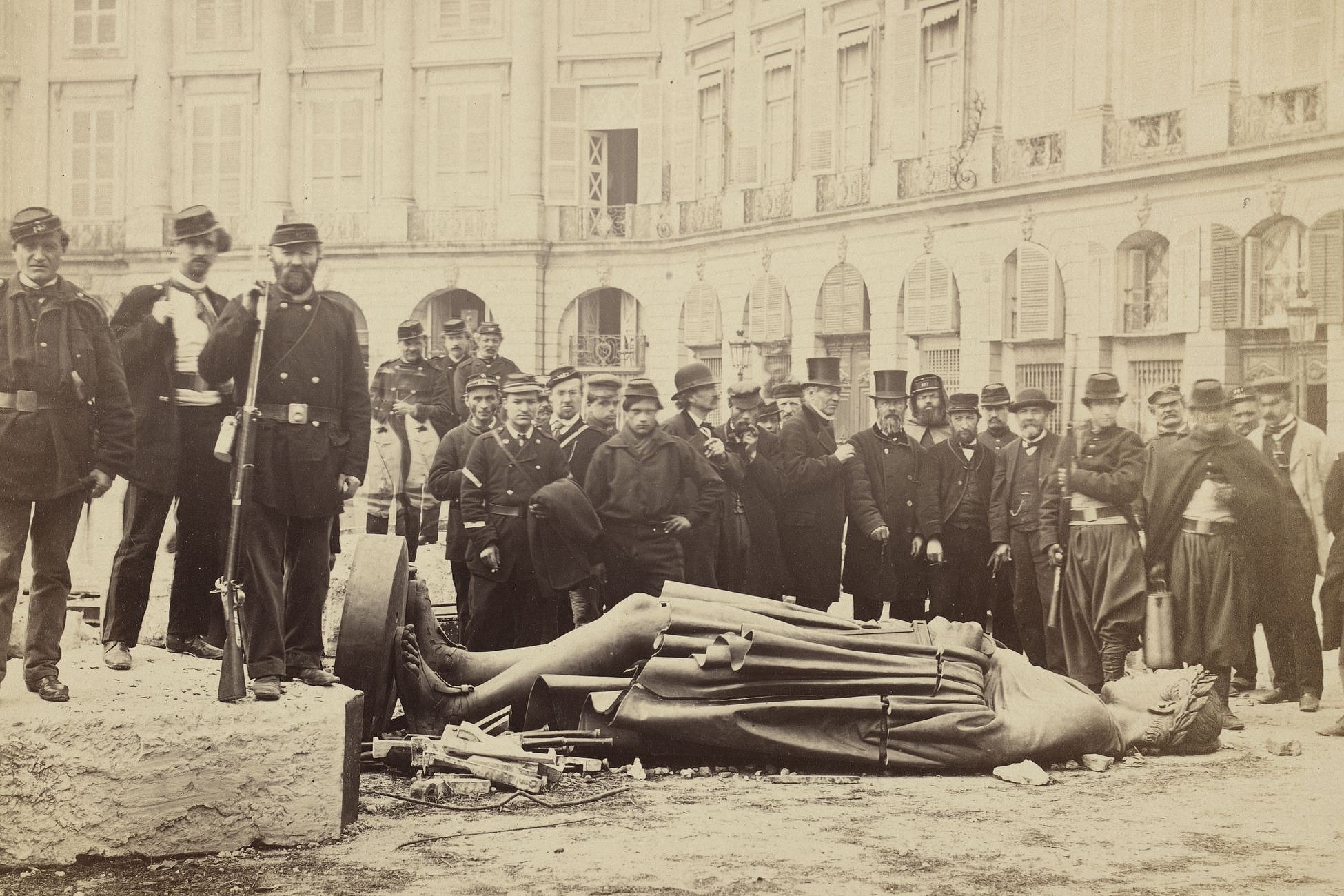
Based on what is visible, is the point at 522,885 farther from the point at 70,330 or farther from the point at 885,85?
the point at 885,85

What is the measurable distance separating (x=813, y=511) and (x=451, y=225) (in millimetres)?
9592

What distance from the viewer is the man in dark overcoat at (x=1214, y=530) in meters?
6.67

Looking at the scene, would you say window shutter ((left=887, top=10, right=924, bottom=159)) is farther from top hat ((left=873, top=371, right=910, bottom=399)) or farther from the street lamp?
top hat ((left=873, top=371, right=910, bottom=399))

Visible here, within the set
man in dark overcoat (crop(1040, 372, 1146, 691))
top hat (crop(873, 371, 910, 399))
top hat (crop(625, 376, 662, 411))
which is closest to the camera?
man in dark overcoat (crop(1040, 372, 1146, 691))

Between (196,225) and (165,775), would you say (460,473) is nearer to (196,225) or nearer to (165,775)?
(196,225)

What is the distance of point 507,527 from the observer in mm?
7316

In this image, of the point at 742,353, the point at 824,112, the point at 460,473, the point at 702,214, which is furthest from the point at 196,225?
the point at 742,353

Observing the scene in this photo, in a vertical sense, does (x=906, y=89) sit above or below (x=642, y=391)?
above

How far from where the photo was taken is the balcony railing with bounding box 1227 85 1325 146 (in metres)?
7.41

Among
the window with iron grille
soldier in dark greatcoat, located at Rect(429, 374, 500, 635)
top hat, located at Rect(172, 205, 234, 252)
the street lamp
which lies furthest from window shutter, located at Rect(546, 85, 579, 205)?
top hat, located at Rect(172, 205, 234, 252)

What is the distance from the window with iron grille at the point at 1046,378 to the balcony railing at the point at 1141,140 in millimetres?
2639

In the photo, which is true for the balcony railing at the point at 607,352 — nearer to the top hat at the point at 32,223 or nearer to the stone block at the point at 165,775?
the top hat at the point at 32,223

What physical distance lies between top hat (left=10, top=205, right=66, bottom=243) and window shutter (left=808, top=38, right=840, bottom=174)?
13077 mm

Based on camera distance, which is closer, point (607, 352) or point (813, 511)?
point (813, 511)
